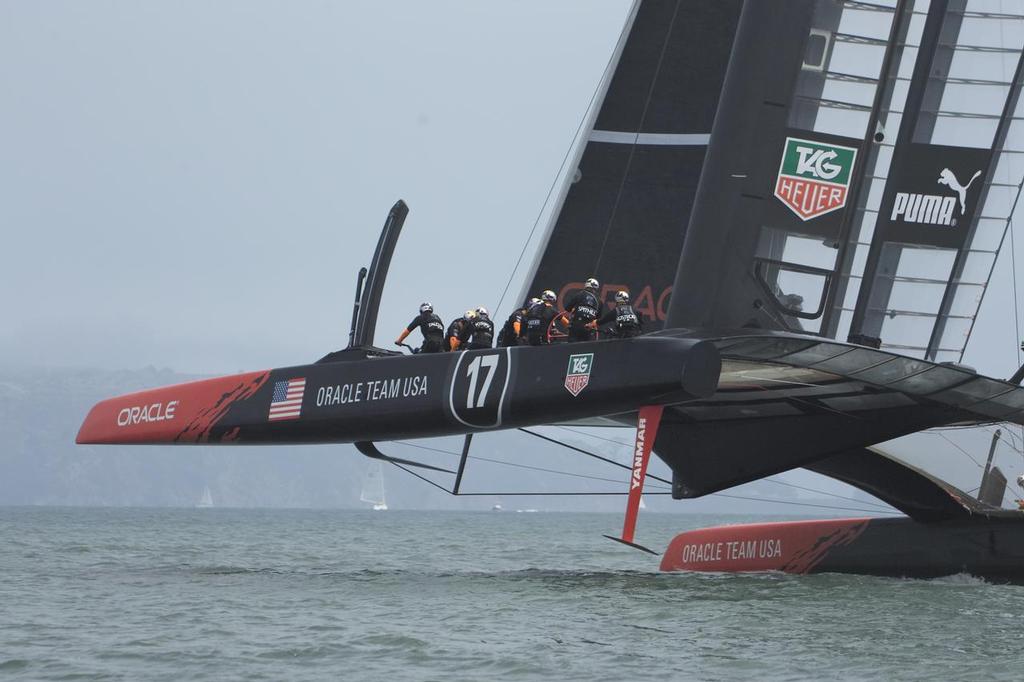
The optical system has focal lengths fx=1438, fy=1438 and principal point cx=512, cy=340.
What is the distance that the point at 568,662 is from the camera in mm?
7250

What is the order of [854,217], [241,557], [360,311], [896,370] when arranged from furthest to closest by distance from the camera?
[241,557], [360,311], [854,217], [896,370]

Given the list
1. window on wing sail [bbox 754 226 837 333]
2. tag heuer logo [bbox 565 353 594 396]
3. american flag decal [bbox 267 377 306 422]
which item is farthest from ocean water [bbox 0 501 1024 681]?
window on wing sail [bbox 754 226 837 333]

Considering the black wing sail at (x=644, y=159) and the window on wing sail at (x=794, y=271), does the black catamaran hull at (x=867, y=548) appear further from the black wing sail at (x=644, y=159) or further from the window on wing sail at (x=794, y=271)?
the window on wing sail at (x=794, y=271)

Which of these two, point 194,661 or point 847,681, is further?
point 194,661

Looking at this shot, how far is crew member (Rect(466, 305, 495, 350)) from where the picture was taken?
1004cm

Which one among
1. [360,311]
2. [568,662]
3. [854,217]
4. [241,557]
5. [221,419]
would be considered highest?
[854,217]

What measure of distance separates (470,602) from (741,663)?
11.0 feet

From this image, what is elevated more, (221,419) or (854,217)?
(854,217)

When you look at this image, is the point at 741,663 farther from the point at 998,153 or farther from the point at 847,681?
the point at 998,153

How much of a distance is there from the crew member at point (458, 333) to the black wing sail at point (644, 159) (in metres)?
0.96

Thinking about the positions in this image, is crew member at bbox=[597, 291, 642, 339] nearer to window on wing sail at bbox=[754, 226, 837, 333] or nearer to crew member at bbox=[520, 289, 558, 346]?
crew member at bbox=[520, 289, 558, 346]

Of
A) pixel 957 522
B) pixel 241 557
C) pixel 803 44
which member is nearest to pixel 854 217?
pixel 803 44

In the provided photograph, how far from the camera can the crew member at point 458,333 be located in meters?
10.3

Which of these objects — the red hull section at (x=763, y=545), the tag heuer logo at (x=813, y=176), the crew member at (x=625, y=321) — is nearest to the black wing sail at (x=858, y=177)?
the tag heuer logo at (x=813, y=176)
